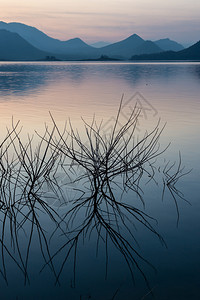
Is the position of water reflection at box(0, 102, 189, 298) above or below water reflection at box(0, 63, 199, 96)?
below

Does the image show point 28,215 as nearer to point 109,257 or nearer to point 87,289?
point 109,257

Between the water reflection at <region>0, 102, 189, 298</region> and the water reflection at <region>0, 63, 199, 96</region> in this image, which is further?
the water reflection at <region>0, 63, 199, 96</region>

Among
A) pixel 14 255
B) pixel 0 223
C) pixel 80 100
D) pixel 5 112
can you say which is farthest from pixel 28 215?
pixel 80 100

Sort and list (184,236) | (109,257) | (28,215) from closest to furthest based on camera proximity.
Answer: (109,257), (184,236), (28,215)

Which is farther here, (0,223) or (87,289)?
(0,223)

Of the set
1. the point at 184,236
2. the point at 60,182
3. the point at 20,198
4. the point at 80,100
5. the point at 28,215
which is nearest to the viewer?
the point at 184,236

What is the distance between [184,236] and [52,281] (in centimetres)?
196

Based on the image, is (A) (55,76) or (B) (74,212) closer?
(B) (74,212)

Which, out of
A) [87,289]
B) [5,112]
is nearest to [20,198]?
[87,289]

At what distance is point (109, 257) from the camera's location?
4477 mm

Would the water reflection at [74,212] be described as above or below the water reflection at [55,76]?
below

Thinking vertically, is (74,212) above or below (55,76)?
below

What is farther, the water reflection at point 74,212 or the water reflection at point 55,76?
the water reflection at point 55,76

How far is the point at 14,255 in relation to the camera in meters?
4.48
